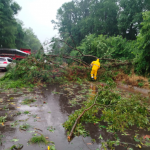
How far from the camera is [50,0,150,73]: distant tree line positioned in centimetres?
841

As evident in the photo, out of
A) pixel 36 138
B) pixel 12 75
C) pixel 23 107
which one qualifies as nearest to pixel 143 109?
pixel 36 138

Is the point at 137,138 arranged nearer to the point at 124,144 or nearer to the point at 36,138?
the point at 124,144

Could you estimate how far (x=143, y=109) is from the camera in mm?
4234

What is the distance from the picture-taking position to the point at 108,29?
29344mm

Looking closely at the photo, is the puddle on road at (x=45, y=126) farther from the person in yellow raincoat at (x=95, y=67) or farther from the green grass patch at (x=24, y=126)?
the person in yellow raincoat at (x=95, y=67)

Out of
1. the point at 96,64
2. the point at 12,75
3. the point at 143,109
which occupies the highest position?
the point at 96,64

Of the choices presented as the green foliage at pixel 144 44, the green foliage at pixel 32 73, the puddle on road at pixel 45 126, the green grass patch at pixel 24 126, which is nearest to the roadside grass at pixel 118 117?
the puddle on road at pixel 45 126

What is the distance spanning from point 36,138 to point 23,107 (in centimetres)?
199

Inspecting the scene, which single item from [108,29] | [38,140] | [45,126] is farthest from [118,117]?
[108,29]

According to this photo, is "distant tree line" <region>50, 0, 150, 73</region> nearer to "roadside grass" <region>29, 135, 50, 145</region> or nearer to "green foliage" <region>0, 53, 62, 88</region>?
"green foliage" <region>0, 53, 62, 88</region>

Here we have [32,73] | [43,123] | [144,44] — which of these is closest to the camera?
[43,123]

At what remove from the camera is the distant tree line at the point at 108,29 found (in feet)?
27.6

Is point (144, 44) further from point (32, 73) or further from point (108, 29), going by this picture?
point (108, 29)

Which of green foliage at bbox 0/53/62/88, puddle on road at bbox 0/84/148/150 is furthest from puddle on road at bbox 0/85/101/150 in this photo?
green foliage at bbox 0/53/62/88
